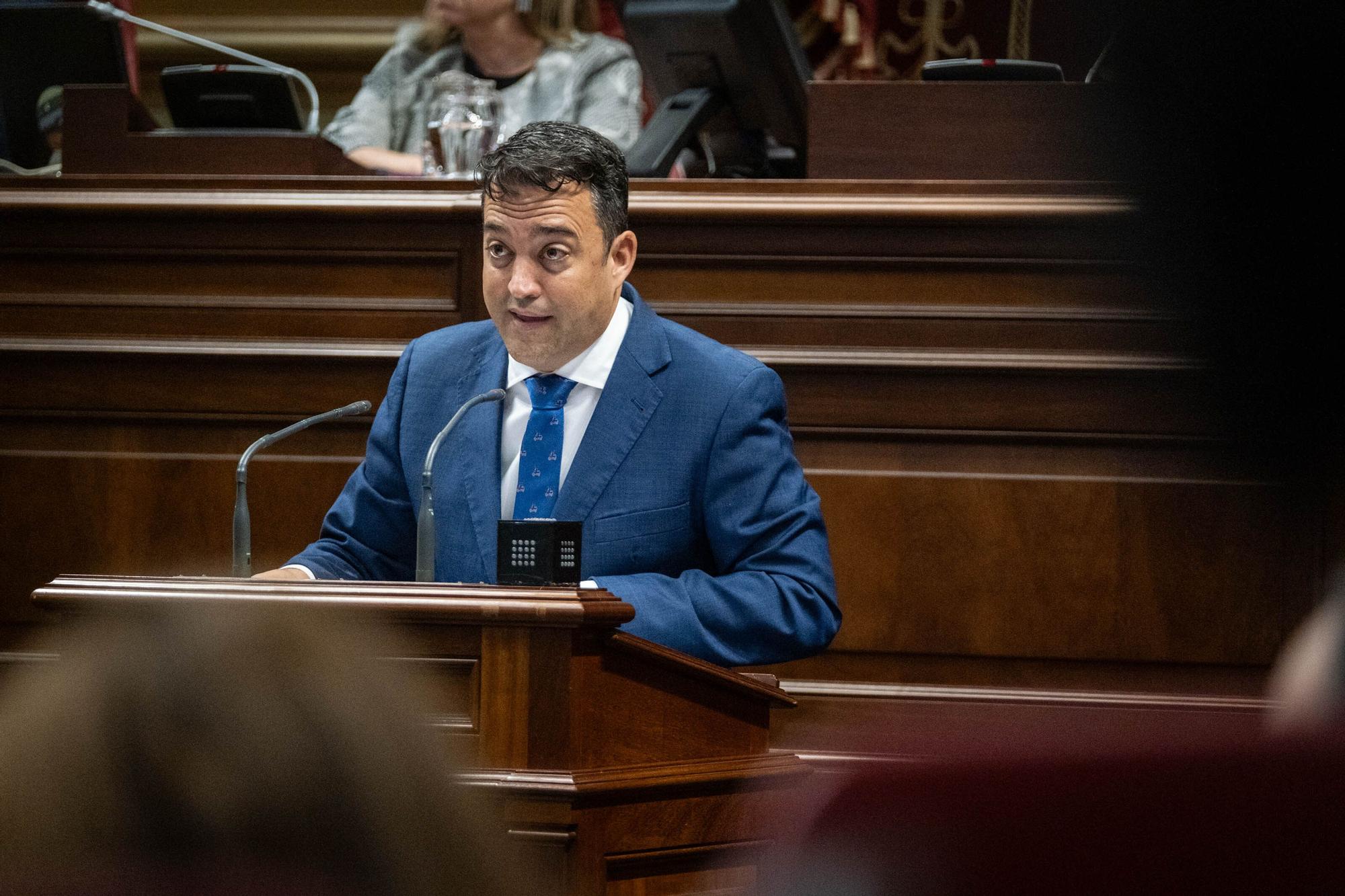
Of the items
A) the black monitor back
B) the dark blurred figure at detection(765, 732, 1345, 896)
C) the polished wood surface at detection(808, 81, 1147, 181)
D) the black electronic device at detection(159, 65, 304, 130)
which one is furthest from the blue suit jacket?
the dark blurred figure at detection(765, 732, 1345, 896)

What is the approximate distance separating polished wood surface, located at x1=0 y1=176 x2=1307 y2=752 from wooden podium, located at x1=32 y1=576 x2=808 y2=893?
117 centimetres

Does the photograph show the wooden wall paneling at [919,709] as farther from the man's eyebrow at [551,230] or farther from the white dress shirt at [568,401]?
the man's eyebrow at [551,230]

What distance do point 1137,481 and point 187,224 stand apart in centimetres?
186

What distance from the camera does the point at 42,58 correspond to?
3604mm

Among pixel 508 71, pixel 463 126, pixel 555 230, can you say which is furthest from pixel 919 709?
pixel 508 71

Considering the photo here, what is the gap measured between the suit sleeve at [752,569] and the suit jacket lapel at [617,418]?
12cm

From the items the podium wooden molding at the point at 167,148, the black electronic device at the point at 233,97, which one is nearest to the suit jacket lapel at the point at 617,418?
the podium wooden molding at the point at 167,148

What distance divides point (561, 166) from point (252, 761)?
177 centimetres

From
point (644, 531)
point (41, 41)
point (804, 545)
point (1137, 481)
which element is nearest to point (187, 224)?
point (41, 41)

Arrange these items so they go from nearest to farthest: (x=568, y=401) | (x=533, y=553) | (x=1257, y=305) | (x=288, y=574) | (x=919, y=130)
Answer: (x=1257, y=305) < (x=533, y=553) < (x=288, y=574) < (x=568, y=401) < (x=919, y=130)

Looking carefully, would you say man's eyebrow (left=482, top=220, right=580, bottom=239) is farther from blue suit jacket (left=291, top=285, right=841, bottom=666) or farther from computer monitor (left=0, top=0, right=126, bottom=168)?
computer monitor (left=0, top=0, right=126, bottom=168)

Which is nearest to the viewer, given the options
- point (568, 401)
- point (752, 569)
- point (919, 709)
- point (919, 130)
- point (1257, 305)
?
point (1257, 305)

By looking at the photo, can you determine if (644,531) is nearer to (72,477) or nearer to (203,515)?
(203,515)

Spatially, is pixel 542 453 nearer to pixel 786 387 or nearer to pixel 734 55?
pixel 786 387
